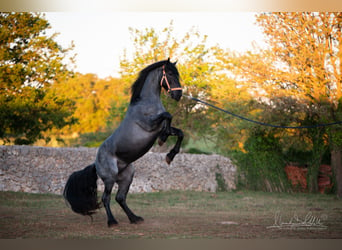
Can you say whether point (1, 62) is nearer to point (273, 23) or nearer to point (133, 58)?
point (133, 58)

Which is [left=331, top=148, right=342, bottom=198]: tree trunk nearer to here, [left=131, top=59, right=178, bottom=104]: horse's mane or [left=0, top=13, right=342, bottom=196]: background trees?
[left=0, top=13, right=342, bottom=196]: background trees

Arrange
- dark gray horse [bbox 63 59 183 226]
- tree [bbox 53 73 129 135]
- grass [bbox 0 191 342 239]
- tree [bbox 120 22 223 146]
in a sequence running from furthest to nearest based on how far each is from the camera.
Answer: tree [bbox 53 73 129 135] → tree [bbox 120 22 223 146] → dark gray horse [bbox 63 59 183 226] → grass [bbox 0 191 342 239]

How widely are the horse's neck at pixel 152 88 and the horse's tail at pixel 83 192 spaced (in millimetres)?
1591

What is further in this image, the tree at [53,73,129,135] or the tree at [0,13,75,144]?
the tree at [53,73,129,135]

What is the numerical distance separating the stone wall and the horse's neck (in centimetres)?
601

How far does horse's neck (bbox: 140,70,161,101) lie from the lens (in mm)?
6227

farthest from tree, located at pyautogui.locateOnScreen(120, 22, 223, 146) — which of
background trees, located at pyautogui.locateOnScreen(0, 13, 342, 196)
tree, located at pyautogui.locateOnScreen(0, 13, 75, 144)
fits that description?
tree, located at pyautogui.locateOnScreen(0, 13, 75, 144)

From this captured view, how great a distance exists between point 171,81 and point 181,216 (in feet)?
9.49

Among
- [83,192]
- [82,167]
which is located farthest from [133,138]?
[82,167]

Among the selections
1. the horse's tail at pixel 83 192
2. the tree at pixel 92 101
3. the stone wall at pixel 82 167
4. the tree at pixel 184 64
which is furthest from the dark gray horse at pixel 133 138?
the tree at pixel 92 101

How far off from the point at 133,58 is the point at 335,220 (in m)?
12.6

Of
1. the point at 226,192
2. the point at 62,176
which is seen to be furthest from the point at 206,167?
the point at 62,176

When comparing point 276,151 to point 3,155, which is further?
point 276,151

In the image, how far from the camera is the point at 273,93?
11.7 meters
